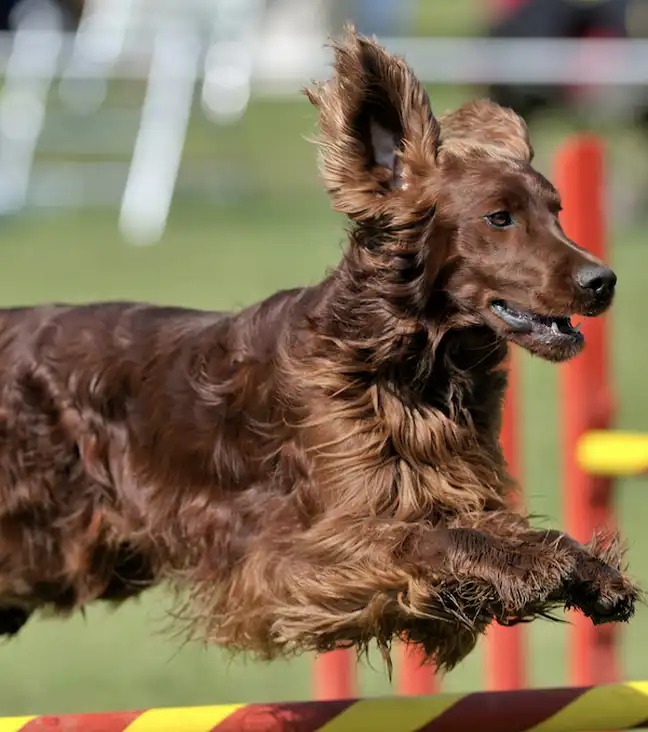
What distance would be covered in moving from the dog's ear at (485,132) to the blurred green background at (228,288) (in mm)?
Result: 424

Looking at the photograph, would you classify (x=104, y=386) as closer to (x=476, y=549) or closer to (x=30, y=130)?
(x=476, y=549)

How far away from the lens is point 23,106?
49.9ft

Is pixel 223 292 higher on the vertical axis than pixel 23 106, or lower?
lower

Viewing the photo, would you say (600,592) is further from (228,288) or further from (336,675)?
(228,288)

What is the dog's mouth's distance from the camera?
3.40 m

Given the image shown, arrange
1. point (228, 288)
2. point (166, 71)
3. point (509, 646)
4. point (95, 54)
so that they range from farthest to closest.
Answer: point (95, 54) → point (166, 71) → point (228, 288) → point (509, 646)

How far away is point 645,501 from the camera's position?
7.10 metres

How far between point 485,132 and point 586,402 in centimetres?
124

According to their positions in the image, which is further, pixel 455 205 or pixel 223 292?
pixel 223 292

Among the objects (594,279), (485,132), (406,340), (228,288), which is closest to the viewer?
(594,279)

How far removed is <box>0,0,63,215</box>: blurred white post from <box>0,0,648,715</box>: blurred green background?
38 centimetres

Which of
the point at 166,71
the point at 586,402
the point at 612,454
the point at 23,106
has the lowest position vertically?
the point at 612,454

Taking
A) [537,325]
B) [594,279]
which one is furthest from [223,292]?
[594,279]

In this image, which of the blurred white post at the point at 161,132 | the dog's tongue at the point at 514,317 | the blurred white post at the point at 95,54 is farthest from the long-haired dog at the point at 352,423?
the blurred white post at the point at 95,54
